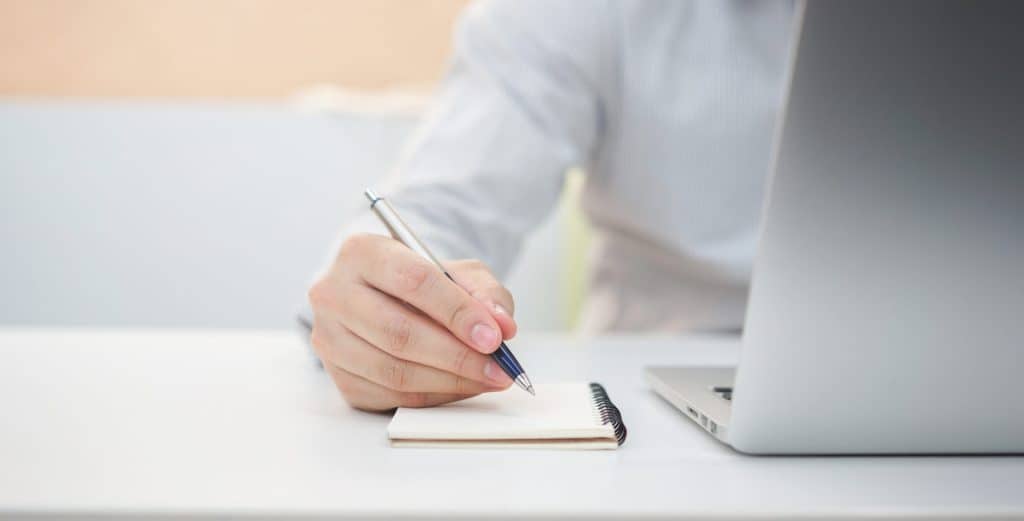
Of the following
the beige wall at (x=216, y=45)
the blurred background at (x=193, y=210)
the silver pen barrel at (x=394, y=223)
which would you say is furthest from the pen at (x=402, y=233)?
the beige wall at (x=216, y=45)

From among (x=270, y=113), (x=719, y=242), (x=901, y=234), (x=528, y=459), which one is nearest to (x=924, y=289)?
(x=901, y=234)

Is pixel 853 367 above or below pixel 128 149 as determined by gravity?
below

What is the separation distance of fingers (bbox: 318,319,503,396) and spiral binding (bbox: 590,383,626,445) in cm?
6

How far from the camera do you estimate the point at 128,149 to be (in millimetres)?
1670

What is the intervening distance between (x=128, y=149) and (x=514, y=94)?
3.16 feet

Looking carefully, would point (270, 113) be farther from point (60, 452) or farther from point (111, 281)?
point (60, 452)

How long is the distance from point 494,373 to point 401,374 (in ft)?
0.18

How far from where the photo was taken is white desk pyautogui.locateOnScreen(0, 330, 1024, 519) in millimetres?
332

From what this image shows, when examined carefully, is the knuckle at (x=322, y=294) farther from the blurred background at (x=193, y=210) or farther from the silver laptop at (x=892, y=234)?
the blurred background at (x=193, y=210)

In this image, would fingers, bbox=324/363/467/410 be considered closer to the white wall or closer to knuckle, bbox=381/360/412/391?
knuckle, bbox=381/360/412/391

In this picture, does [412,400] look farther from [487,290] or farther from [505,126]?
[505,126]

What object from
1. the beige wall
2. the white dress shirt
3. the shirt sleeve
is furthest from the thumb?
the beige wall

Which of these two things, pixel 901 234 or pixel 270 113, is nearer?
pixel 901 234

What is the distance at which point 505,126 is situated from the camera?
3.26 feet
